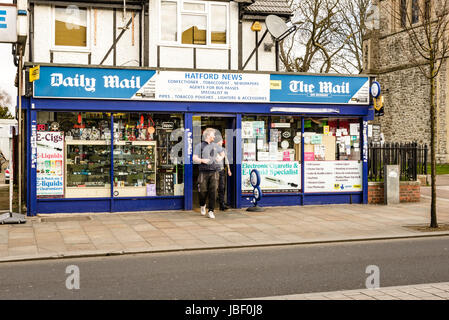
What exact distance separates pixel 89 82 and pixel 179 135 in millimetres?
2662

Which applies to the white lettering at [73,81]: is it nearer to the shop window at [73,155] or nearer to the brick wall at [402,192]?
the shop window at [73,155]

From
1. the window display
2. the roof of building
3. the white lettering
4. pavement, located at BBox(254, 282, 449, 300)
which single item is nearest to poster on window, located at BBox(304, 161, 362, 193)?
the window display

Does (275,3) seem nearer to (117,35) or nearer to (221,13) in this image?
(221,13)

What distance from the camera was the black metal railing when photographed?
16188 mm

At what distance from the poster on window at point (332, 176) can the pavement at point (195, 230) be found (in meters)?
0.75

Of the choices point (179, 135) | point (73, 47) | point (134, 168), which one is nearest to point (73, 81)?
point (73, 47)

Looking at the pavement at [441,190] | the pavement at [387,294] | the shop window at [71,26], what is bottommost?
the pavement at [387,294]

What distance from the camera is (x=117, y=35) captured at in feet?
48.7

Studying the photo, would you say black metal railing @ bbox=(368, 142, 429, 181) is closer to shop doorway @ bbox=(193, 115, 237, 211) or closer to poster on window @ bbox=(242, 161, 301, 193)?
poster on window @ bbox=(242, 161, 301, 193)

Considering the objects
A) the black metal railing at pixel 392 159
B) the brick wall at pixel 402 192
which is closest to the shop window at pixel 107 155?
the brick wall at pixel 402 192

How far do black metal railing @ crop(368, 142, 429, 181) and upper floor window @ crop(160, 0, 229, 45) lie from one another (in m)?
5.46

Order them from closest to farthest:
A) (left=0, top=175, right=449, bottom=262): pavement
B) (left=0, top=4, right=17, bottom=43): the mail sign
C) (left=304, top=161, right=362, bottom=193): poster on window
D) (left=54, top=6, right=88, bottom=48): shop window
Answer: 1. (left=0, top=175, right=449, bottom=262): pavement
2. (left=0, top=4, right=17, bottom=43): the mail sign
3. (left=54, top=6, right=88, bottom=48): shop window
4. (left=304, top=161, right=362, bottom=193): poster on window

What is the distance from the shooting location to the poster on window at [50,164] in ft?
43.7

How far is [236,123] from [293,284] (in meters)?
8.28
